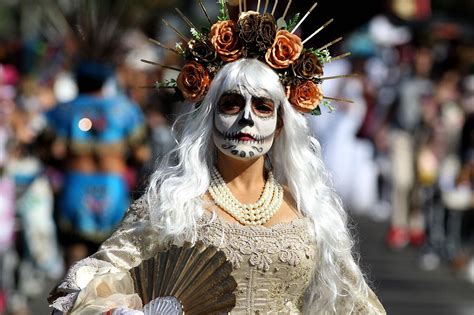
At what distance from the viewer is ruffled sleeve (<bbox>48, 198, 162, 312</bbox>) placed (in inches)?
208

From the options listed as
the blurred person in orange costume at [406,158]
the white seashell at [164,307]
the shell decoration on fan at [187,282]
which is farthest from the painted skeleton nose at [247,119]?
the blurred person in orange costume at [406,158]

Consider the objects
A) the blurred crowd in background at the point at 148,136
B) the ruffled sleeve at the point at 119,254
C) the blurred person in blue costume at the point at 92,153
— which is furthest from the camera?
the blurred crowd in background at the point at 148,136

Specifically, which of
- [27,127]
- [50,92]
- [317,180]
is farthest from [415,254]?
[317,180]

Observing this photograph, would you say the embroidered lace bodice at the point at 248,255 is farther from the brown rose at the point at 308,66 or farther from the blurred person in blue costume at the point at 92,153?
the blurred person in blue costume at the point at 92,153

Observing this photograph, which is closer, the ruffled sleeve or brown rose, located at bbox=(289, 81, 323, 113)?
the ruffled sleeve

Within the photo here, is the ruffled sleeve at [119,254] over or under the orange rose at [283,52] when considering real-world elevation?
under

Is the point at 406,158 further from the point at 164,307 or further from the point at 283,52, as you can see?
the point at 164,307

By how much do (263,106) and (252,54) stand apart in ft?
0.69

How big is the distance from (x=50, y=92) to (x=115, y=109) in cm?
602

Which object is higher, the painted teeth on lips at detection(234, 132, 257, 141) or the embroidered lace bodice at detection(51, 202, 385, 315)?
the painted teeth on lips at detection(234, 132, 257, 141)

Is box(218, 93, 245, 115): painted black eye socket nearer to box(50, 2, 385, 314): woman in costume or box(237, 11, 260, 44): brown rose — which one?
box(50, 2, 385, 314): woman in costume

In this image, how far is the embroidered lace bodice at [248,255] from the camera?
5418mm

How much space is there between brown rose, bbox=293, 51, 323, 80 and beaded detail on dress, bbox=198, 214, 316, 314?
0.62 meters

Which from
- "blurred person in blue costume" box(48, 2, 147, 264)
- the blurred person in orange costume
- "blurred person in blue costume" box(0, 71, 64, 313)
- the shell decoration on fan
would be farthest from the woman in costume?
the blurred person in orange costume
